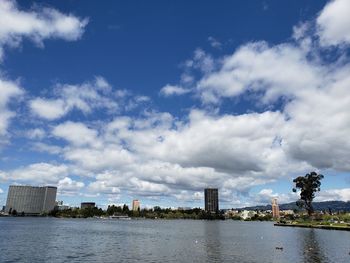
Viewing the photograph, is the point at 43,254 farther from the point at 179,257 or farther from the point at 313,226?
the point at 313,226

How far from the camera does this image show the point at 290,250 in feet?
271

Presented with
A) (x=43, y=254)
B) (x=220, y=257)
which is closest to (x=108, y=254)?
(x=43, y=254)

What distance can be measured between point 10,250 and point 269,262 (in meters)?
54.5

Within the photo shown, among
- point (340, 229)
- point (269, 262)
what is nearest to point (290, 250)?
point (269, 262)

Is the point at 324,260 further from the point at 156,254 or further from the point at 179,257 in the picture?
the point at 156,254

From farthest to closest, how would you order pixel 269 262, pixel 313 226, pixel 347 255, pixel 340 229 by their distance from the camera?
1. pixel 313 226
2. pixel 340 229
3. pixel 347 255
4. pixel 269 262

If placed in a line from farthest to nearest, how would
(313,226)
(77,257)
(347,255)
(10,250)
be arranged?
(313,226) < (10,250) < (347,255) < (77,257)

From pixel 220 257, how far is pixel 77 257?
2736 centimetres

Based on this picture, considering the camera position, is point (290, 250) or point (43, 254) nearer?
point (43, 254)

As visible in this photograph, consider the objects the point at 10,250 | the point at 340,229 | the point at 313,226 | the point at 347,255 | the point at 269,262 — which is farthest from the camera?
the point at 313,226

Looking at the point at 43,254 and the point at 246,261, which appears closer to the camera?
the point at 246,261

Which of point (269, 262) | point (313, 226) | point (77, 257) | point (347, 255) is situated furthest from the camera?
point (313, 226)

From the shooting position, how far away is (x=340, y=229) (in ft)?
520

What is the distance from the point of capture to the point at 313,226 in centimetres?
18212
